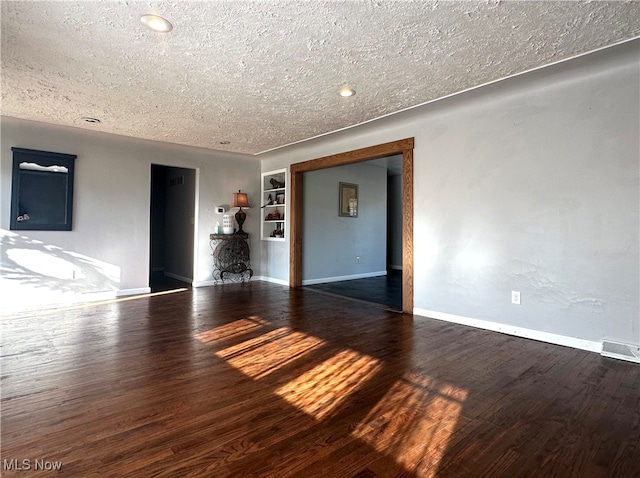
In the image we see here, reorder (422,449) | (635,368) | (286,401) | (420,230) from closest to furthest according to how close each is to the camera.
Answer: (422,449) → (286,401) → (635,368) → (420,230)

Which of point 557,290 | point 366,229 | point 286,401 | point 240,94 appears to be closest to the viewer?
point 286,401

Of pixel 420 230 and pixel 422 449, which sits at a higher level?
pixel 420 230

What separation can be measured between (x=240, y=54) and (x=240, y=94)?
32.9 inches

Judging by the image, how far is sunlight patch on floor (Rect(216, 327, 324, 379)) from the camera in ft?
8.59

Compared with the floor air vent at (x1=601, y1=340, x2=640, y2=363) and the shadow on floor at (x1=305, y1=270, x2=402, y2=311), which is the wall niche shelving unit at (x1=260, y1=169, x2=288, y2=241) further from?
the floor air vent at (x1=601, y1=340, x2=640, y2=363)

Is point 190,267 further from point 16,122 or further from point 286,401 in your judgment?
point 286,401

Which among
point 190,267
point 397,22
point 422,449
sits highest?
point 397,22

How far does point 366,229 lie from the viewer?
764cm

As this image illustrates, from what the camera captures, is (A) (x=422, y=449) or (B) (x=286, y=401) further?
(B) (x=286, y=401)

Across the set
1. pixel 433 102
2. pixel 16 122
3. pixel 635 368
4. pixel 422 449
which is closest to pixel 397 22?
pixel 433 102

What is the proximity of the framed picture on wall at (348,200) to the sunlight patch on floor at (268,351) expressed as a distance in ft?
13.3

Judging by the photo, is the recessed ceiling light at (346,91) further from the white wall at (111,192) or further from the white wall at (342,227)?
the white wall at (111,192)

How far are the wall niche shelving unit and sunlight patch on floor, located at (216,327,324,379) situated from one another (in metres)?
3.47
